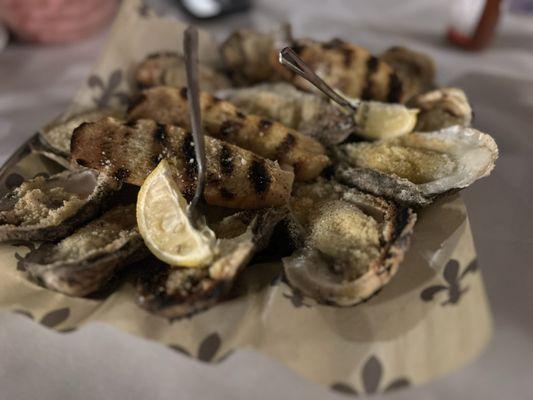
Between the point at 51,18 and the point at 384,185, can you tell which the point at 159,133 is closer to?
the point at 384,185

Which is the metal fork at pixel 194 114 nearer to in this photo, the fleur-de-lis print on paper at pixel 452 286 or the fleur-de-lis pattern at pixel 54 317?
the fleur-de-lis pattern at pixel 54 317

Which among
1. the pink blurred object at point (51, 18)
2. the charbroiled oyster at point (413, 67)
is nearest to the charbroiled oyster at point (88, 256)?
the charbroiled oyster at point (413, 67)

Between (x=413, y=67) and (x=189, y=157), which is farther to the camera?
(x=413, y=67)

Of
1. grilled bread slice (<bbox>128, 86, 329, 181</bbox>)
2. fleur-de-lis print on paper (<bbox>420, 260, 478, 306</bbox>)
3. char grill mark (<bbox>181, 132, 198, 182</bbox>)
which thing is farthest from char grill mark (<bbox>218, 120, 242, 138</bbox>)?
fleur-de-lis print on paper (<bbox>420, 260, 478, 306</bbox>)

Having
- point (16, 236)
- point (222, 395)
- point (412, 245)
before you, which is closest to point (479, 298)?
point (412, 245)

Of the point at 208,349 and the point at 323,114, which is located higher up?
the point at 323,114

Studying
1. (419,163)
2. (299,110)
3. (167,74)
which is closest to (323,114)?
(299,110)

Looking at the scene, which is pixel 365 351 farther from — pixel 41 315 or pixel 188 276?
pixel 41 315
